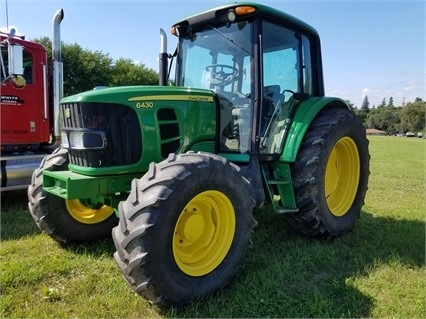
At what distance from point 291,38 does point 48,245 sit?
3.58 metres

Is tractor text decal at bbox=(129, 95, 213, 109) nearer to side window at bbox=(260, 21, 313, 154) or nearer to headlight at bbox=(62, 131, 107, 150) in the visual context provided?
headlight at bbox=(62, 131, 107, 150)

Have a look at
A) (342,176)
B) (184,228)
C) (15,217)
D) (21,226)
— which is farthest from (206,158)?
(15,217)

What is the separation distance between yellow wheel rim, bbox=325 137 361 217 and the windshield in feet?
4.59

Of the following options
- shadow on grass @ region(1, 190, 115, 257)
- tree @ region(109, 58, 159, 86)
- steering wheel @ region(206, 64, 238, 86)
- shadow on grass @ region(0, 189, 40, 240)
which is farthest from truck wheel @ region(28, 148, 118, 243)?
tree @ region(109, 58, 159, 86)

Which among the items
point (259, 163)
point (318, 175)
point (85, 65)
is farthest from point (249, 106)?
point (85, 65)

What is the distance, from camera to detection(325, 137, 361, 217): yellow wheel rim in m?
4.61

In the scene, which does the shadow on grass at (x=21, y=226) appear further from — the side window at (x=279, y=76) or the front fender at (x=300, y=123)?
the front fender at (x=300, y=123)

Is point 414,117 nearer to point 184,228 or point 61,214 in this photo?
point 61,214

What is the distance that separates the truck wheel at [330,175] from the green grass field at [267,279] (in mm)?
236

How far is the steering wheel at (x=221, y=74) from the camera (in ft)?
13.2

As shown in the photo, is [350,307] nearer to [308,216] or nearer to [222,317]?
[222,317]

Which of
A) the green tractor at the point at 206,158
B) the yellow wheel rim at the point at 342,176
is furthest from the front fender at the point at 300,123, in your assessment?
the yellow wheel rim at the point at 342,176

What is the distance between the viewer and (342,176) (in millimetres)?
4797

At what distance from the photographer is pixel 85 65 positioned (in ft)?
93.6
